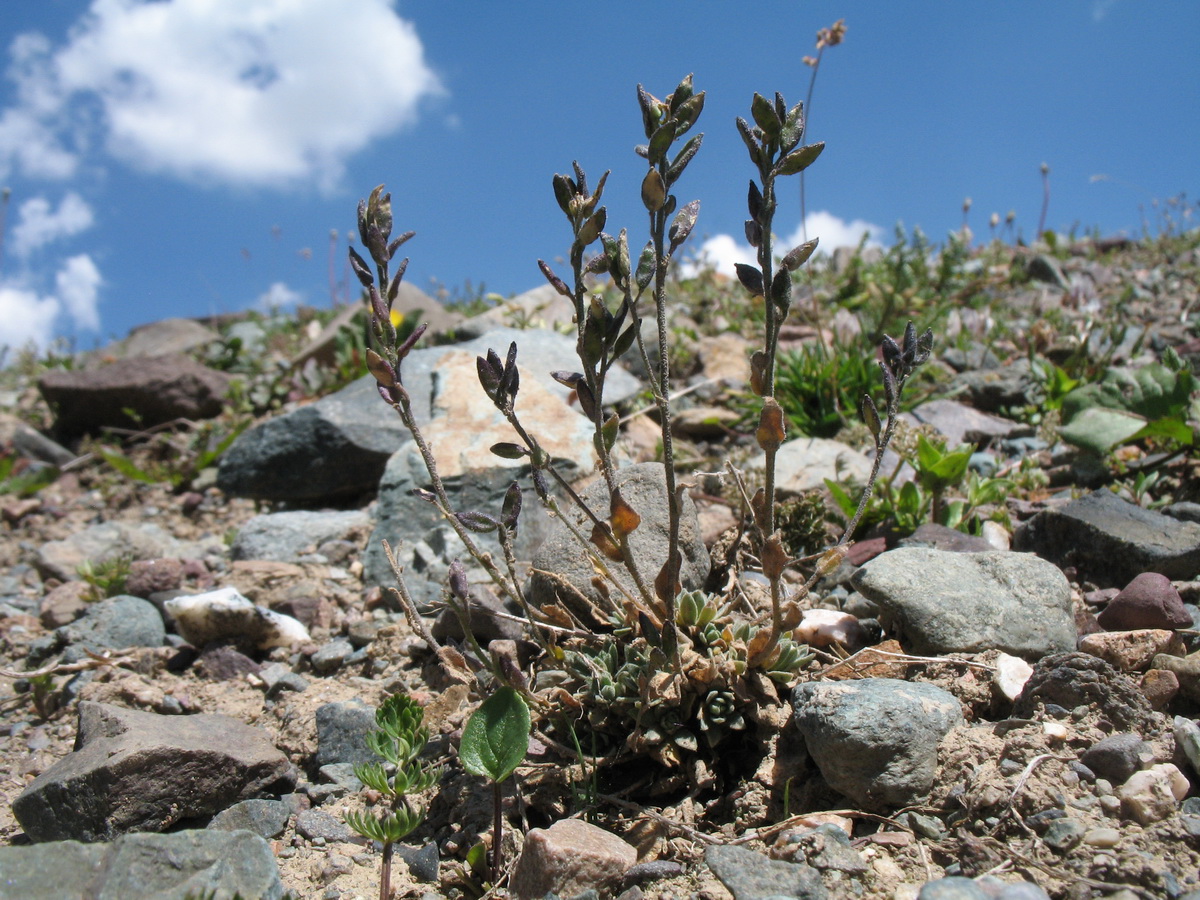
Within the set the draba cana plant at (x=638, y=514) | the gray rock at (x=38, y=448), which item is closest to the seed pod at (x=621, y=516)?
the draba cana plant at (x=638, y=514)

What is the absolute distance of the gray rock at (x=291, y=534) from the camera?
4480mm

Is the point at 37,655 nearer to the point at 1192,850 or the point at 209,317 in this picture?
the point at 1192,850

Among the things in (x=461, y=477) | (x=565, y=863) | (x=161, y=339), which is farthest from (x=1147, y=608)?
(x=161, y=339)

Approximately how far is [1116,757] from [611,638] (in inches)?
51.9

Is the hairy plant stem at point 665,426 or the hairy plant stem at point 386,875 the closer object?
the hairy plant stem at point 665,426

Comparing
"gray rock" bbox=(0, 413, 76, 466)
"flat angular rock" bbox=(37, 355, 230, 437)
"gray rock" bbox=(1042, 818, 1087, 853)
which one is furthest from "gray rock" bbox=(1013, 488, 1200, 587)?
"gray rock" bbox=(0, 413, 76, 466)

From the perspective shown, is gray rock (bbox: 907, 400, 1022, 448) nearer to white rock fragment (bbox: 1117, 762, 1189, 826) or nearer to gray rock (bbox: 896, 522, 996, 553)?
gray rock (bbox: 896, 522, 996, 553)

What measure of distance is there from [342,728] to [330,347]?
5121 millimetres

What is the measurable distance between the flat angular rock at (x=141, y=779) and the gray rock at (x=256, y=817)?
2.8 inches

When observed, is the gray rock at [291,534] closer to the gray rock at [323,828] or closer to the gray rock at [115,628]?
the gray rock at [115,628]

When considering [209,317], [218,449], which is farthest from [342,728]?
[209,317]

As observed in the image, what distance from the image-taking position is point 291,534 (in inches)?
180

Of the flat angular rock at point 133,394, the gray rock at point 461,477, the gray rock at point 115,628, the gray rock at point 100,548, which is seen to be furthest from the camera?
the flat angular rock at point 133,394

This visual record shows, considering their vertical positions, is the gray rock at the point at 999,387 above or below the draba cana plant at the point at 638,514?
above
